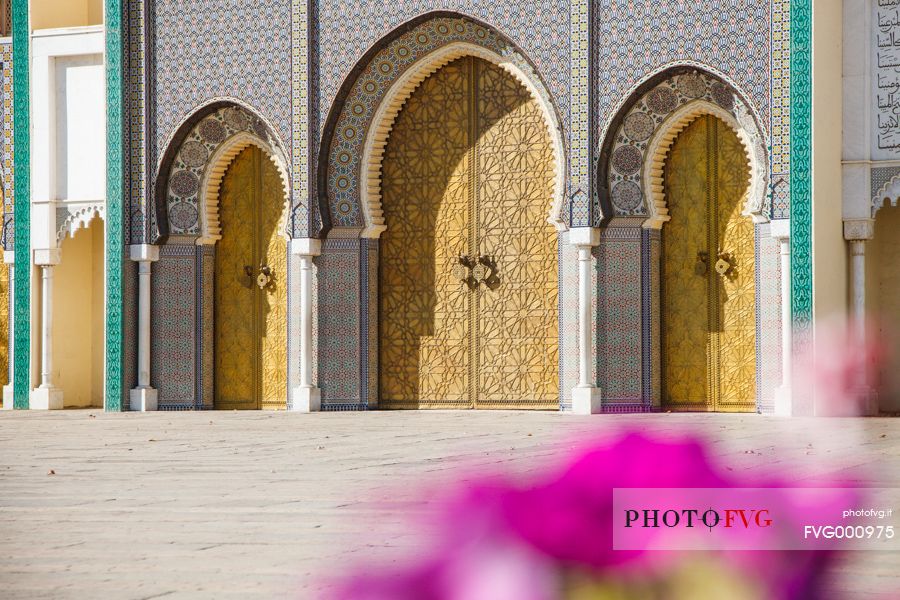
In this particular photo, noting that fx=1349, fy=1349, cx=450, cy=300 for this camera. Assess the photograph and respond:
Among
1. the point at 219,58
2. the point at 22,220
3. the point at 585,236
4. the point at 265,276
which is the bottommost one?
the point at 265,276

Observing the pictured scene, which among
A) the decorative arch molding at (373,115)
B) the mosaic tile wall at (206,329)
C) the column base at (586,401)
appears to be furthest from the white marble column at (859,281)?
the mosaic tile wall at (206,329)

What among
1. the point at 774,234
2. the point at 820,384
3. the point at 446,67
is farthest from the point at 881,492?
the point at 446,67

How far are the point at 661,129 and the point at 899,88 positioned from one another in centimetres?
192

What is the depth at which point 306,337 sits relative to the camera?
40.2ft

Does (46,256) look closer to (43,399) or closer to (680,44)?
(43,399)

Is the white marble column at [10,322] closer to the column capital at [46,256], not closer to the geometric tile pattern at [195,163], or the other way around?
the column capital at [46,256]

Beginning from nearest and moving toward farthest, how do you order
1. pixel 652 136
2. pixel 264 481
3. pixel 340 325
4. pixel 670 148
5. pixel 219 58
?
1. pixel 264 481
2. pixel 652 136
3. pixel 670 148
4. pixel 340 325
5. pixel 219 58

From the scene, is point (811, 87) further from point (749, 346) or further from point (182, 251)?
point (182, 251)

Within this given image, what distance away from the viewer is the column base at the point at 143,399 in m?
12.8

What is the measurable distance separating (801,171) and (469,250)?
3.16 meters

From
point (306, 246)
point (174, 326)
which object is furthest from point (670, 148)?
point (174, 326)

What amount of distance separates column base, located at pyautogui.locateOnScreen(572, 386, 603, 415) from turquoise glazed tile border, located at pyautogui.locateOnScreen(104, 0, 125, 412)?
4.46 m

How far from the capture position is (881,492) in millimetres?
5215

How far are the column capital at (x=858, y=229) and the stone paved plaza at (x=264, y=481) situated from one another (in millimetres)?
1583
